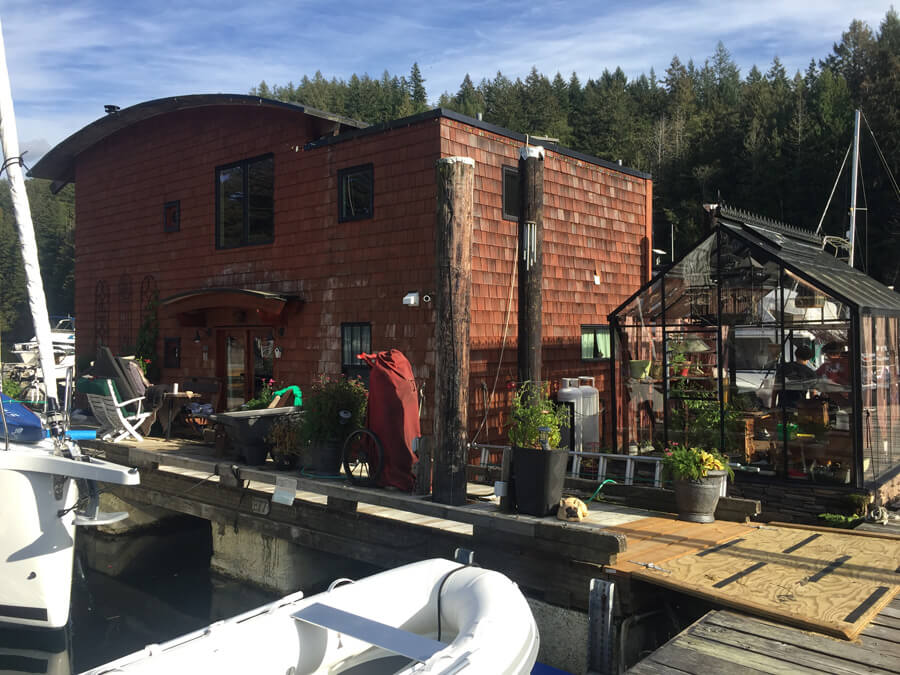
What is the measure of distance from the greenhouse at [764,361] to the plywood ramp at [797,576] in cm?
163

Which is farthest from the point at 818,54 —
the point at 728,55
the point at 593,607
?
the point at 593,607

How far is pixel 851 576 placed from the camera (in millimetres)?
5352

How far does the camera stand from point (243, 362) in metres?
12.8

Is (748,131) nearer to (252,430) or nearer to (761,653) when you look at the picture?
(252,430)

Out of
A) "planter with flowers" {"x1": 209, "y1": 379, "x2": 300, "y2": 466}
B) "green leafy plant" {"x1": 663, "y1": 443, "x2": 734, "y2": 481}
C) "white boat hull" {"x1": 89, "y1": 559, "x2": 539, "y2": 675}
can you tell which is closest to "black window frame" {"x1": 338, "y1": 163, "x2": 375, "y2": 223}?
"planter with flowers" {"x1": 209, "y1": 379, "x2": 300, "y2": 466}

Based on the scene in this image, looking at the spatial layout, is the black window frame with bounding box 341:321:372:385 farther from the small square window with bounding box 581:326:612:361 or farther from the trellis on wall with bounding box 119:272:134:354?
the trellis on wall with bounding box 119:272:134:354

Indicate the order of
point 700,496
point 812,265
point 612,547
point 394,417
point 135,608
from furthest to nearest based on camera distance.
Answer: point 135,608, point 812,265, point 394,417, point 700,496, point 612,547

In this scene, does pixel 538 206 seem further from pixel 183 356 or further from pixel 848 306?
pixel 183 356

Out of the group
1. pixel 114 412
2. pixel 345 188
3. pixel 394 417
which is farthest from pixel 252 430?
pixel 345 188

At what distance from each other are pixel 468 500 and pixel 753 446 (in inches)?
134

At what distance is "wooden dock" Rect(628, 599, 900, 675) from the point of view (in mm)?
4086

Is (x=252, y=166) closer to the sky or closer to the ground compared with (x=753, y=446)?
closer to the sky

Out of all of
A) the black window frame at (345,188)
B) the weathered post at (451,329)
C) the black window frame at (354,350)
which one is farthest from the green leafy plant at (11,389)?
the weathered post at (451,329)

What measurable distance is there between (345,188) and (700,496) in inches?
274
